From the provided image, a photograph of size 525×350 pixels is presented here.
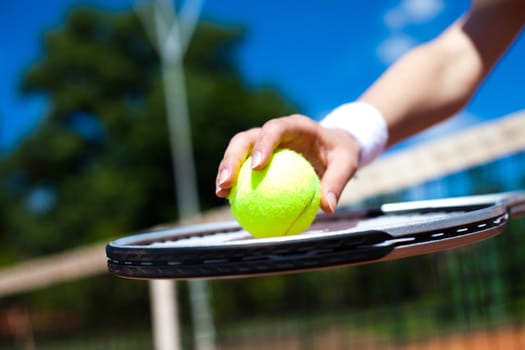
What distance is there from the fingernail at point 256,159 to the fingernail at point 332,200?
78mm

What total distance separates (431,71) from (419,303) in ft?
6.22

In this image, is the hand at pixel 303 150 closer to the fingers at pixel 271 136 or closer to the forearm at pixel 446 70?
the fingers at pixel 271 136

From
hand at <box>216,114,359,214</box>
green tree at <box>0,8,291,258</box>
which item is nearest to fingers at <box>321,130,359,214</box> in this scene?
hand at <box>216,114,359,214</box>

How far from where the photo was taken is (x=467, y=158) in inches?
87.1

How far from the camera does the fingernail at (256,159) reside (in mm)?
732

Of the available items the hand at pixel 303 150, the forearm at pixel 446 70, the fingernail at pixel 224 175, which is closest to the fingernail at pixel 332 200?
the hand at pixel 303 150

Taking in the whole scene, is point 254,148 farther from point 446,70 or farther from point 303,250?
point 446,70

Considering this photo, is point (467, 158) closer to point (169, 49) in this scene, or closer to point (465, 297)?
point (465, 297)

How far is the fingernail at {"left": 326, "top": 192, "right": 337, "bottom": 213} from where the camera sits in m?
0.72

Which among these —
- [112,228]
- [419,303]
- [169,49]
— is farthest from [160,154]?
[419,303]

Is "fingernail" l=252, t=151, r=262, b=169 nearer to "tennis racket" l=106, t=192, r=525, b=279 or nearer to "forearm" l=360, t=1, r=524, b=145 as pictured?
"tennis racket" l=106, t=192, r=525, b=279

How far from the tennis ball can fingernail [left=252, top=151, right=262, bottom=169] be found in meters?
0.06

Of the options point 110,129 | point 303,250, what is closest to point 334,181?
point 303,250

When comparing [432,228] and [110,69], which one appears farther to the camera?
[110,69]
